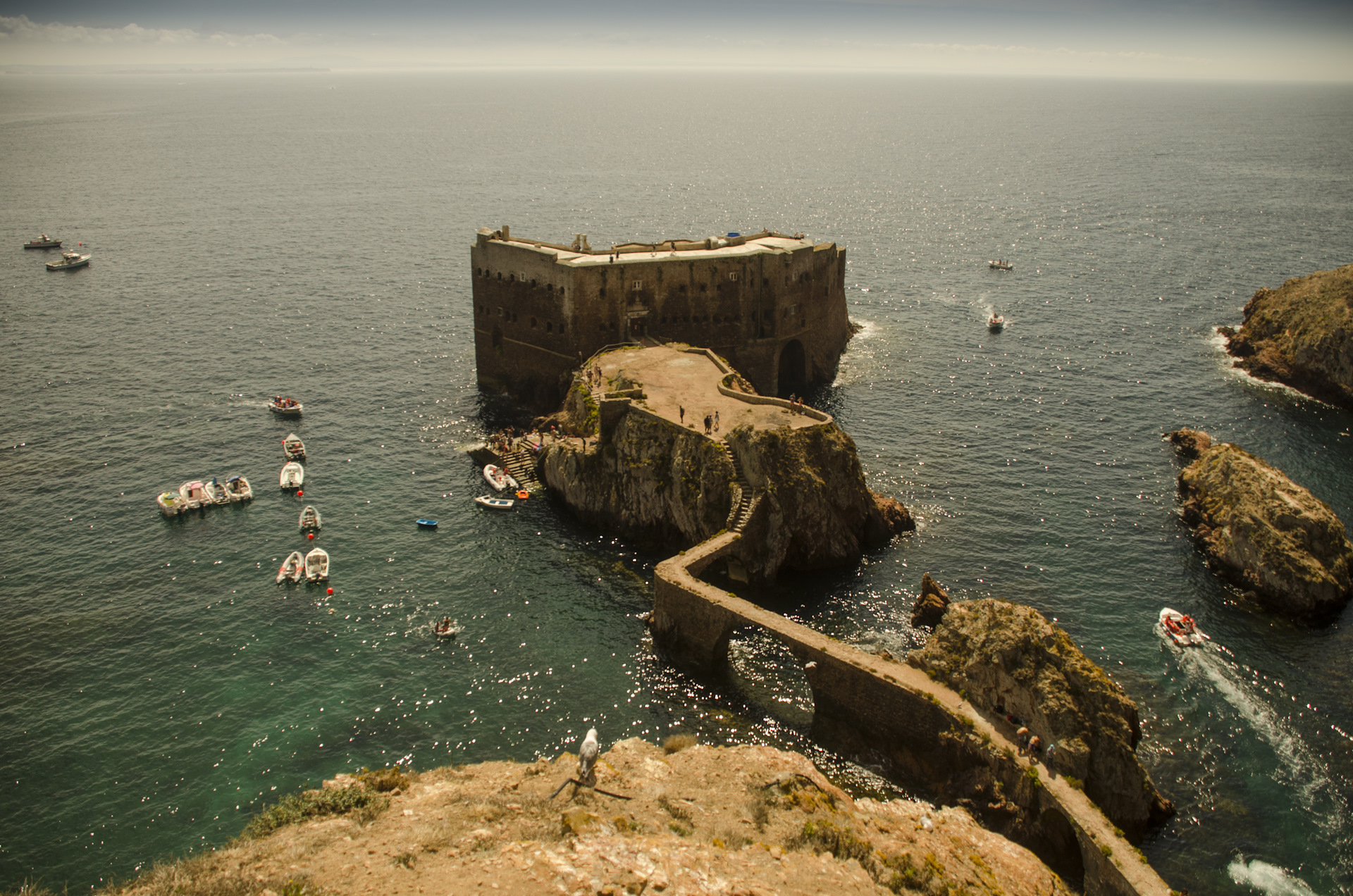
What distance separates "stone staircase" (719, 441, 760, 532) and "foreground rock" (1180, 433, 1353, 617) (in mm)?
30703

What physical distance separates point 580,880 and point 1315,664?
44.6m

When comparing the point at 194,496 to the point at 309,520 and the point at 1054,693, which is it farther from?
the point at 1054,693

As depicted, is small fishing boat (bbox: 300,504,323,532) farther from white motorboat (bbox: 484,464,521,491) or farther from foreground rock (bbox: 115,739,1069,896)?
foreground rock (bbox: 115,739,1069,896)

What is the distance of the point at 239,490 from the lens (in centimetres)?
7175

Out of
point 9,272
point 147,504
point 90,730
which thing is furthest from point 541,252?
point 9,272

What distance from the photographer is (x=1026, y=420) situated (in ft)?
280

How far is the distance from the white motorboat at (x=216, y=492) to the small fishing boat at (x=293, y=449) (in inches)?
276

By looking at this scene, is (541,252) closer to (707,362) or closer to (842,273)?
(707,362)

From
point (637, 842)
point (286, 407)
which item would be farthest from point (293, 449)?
point (637, 842)

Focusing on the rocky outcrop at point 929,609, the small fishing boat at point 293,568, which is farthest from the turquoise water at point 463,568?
the rocky outcrop at point 929,609

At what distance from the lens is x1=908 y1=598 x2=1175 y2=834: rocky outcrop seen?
3956 cm

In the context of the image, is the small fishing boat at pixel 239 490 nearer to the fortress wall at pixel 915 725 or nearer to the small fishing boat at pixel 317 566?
the small fishing boat at pixel 317 566

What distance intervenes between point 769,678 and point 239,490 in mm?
45284

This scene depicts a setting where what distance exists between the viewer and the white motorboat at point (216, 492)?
70438mm
